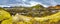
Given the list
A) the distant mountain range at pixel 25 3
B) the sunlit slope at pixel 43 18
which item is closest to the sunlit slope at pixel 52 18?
the sunlit slope at pixel 43 18

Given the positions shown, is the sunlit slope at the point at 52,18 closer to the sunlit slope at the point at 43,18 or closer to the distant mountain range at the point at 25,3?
the sunlit slope at the point at 43,18

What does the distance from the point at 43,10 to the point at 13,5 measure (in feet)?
1.24

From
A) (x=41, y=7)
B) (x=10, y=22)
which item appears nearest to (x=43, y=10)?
(x=41, y=7)

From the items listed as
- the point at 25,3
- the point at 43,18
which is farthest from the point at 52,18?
the point at 25,3

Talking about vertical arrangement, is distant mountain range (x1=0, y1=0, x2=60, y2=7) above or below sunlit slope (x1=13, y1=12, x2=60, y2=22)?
above

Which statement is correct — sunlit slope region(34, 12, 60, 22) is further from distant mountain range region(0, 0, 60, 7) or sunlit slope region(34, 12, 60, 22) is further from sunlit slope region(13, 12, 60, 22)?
distant mountain range region(0, 0, 60, 7)

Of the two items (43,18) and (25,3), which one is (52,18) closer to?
(43,18)

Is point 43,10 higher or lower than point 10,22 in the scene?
higher

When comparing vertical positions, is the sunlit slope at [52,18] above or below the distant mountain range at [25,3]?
below

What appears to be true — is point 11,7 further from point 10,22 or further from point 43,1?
point 43,1

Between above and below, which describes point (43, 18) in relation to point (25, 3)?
below

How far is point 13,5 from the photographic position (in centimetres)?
150

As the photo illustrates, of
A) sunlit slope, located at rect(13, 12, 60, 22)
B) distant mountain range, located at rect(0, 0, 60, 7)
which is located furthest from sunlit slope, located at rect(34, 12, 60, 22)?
distant mountain range, located at rect(0, 0, 60, 7)

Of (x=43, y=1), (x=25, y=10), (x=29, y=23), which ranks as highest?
(x=43, y=1)
